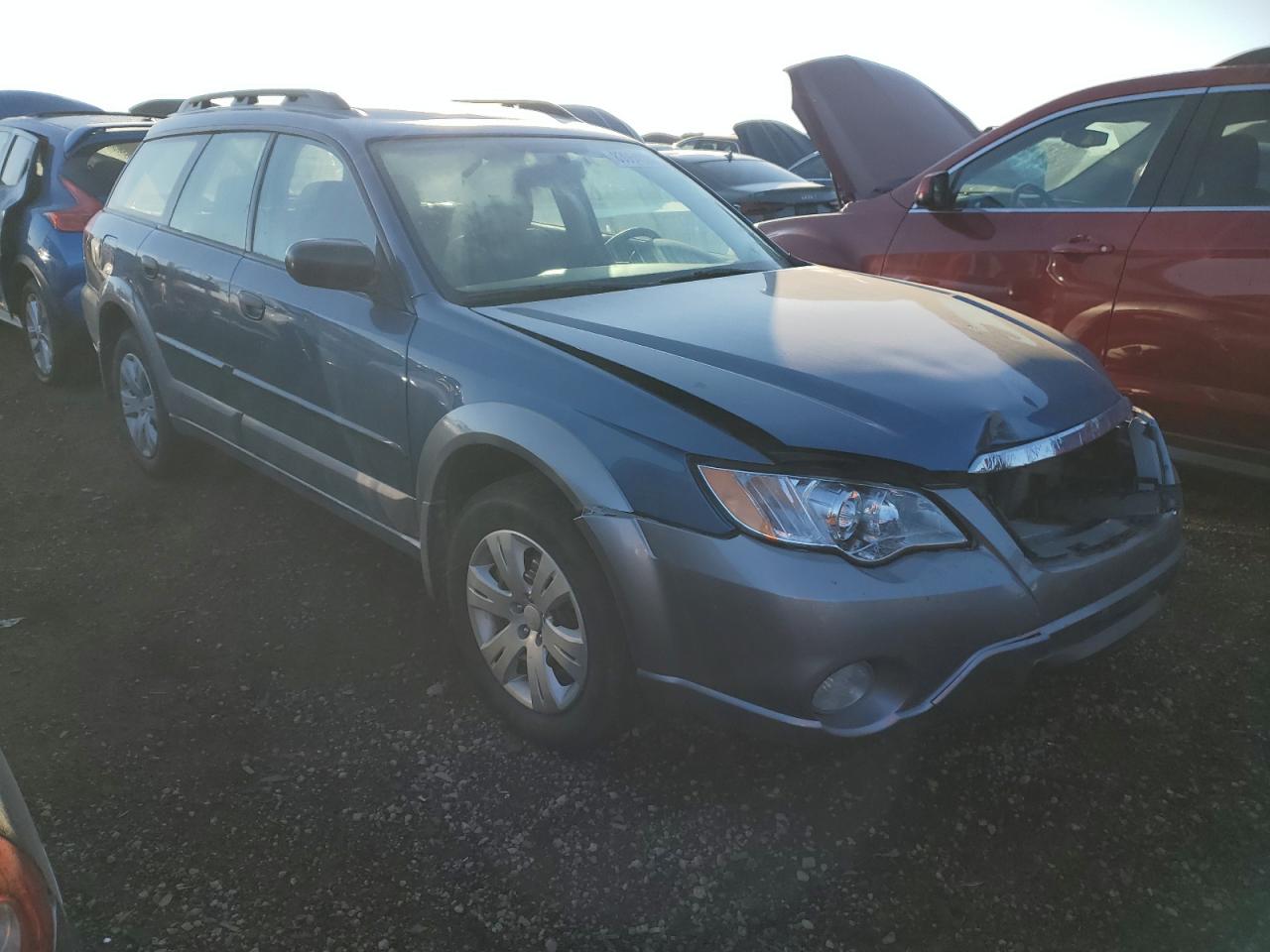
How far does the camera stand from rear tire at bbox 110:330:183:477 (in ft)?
15.4

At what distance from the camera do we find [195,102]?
4.73 meters

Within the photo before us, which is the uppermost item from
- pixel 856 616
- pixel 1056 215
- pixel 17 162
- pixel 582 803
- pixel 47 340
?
pixel 17 162

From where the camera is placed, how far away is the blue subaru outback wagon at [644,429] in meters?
2.30

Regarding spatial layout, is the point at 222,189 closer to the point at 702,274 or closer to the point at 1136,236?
the point at 702,274

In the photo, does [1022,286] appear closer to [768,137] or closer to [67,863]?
[67,863]

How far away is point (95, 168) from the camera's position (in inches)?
256

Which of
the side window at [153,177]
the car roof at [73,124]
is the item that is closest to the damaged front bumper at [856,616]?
A: the side window at [153,177]

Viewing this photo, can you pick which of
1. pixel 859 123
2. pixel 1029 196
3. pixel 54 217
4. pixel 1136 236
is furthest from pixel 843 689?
pixel 54 217

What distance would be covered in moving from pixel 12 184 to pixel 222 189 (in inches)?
137

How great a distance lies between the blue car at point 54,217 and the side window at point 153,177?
1.38 m

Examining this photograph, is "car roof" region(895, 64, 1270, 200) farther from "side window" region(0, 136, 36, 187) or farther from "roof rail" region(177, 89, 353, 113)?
"side window" region(0, 136, 36, 187)

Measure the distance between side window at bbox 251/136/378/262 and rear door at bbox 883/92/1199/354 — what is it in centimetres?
265

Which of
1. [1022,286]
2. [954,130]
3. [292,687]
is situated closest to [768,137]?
[954,130]

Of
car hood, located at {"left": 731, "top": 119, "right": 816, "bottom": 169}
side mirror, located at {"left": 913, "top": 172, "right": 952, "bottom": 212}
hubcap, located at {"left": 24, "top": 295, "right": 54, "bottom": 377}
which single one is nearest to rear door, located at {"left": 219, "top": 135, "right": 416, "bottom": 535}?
side mirror, located at {"left": 913, "top": 172, "right": 952, "bottom": 212}
